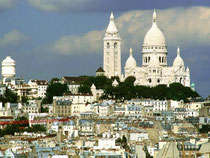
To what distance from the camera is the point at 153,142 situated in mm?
89250

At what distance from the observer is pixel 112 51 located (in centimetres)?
15938

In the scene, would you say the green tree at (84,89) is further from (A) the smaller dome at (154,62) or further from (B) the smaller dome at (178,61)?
(B) the smaller dome at (178,61)

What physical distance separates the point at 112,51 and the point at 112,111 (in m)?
38.4

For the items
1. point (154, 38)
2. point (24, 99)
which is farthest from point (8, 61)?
point (154, 38)

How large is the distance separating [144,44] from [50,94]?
2877 cm

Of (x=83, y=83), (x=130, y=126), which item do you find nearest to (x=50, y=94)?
(x=83, y=83)

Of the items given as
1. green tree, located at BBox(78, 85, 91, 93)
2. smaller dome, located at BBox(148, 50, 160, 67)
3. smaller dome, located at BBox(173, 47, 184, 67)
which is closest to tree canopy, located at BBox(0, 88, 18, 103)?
green tree, located at BBox(78, 85, 91, 93)

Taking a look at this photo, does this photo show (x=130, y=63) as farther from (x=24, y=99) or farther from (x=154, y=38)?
(x=24, y=99)

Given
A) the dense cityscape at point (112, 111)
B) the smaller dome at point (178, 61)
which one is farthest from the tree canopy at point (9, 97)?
the smaller dome at point (178, 61)

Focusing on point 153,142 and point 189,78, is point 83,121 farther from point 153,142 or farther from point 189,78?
point 189,78

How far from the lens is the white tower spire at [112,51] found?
518ft

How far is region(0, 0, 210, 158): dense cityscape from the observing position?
76938 millimetres

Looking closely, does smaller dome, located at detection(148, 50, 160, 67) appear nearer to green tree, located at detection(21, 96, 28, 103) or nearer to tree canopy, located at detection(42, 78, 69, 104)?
tree canopy, located at detection(42, 78, 69, 104)

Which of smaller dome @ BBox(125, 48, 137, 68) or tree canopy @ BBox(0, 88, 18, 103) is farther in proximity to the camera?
smaller dome @ BBox(125, 48, 137, 68)
